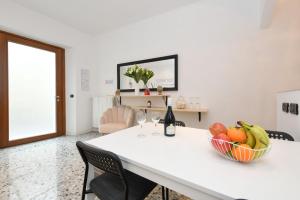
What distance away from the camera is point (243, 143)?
2.40 feet

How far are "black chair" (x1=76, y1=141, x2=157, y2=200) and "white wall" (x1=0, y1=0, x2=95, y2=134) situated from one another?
3237 mm

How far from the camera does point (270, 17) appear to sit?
7.04 feet

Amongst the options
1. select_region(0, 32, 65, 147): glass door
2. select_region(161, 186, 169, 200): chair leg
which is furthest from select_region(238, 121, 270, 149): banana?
select_region(0, 32, 65, 147): glass door

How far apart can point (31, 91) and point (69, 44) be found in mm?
1392

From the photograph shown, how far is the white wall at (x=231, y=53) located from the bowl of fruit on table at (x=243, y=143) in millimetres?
2032

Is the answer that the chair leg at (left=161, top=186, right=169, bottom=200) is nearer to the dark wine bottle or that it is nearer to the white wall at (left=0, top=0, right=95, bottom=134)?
the dark wine bottle

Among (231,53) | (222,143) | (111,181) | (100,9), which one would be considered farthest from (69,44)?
(222,143)

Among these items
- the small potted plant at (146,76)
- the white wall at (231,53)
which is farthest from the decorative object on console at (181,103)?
the small potted plant at (146,76)

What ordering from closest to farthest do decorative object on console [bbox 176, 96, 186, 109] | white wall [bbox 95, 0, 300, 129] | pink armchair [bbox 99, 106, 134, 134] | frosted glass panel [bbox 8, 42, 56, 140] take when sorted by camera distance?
white wall [bbox 95, 0, 300, 129] < decorative object on console [bbox 176, 96, 186, 109] < frosted glass panel [bbox 8, 42, 56, 140] < pink armchair [bbox 99, 106, 134, 134]

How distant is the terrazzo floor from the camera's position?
5.09 feet

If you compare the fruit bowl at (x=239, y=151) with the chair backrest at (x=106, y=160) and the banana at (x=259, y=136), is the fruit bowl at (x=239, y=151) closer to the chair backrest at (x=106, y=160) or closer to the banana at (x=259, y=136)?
the banana at (x=259, y=136)

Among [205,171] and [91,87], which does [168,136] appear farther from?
[91,87]

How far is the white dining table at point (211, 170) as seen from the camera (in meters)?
0.51

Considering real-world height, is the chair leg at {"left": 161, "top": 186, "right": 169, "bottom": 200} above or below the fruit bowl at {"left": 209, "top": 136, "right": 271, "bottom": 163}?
below
